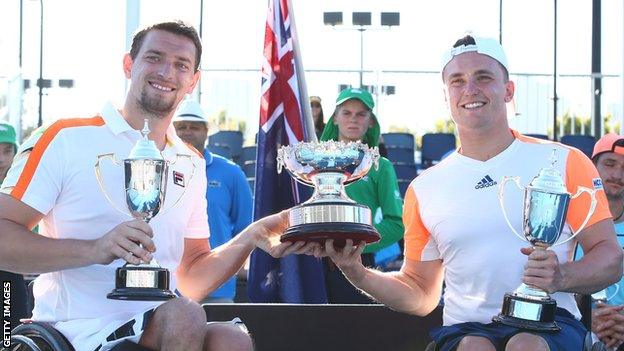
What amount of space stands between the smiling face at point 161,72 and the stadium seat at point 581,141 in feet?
34.4

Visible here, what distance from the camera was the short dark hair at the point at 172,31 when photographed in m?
4.25

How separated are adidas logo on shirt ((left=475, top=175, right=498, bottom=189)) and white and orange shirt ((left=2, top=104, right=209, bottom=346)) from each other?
1.13 metres

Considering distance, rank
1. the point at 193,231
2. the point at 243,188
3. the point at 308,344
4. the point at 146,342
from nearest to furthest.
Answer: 1. the point at 146,342
2. the point at 193,231
3. the point at 308,344
4. the point at 243,188

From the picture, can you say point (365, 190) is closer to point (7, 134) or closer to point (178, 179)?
point (178, 179)

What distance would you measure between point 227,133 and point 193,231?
32.3ft

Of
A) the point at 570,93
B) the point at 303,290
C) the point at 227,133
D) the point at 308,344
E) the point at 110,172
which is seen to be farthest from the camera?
the point at 570,93

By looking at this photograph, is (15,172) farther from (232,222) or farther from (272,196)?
(232,222)

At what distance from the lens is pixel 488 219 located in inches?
168

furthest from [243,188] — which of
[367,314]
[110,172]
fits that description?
[110,172]

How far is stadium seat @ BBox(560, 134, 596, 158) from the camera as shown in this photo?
46.3 ft

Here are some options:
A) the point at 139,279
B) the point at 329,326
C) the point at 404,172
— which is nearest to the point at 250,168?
the point at 404,172

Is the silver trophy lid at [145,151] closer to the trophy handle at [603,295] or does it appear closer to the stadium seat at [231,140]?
the trophy handle at [603,295]

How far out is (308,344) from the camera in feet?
15.6

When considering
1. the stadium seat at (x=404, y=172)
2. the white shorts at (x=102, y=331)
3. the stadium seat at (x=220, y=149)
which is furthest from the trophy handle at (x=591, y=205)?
the stadium seat at (x=220, y=149)
